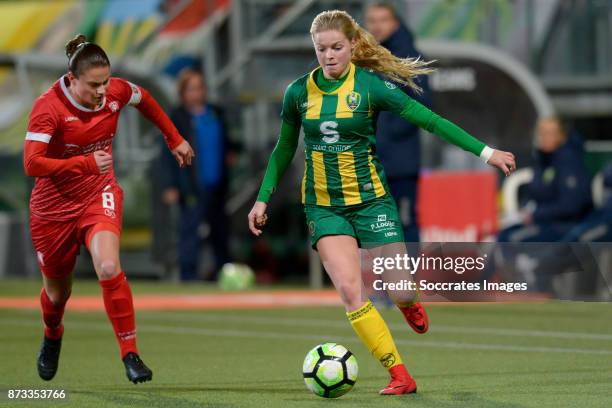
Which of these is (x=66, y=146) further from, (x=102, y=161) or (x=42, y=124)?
(x=102, y=161)

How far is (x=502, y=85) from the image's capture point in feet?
52.6

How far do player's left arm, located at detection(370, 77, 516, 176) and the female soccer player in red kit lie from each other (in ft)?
4.27

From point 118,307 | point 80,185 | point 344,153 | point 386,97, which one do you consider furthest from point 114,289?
point 386,97

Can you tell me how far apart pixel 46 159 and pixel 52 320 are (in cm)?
109

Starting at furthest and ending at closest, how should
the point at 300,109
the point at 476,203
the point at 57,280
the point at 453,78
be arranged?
1. the point at 453,78
2. the point at 476,203
3. the point at 57,280
4. the point at 300,109

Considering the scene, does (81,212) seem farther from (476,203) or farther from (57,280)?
(476,203)

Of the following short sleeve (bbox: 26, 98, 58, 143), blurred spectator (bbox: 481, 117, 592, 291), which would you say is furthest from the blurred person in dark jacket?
short sleeve (bbox: 26, 98, 58, 143)

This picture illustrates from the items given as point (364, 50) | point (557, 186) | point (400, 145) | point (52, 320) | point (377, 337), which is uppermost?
point (364, 50)

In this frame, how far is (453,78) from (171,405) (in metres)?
9.89

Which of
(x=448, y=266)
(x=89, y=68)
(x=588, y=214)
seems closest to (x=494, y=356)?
(x=448, y=266)

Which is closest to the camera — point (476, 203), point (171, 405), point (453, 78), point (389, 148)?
point (171, 405)

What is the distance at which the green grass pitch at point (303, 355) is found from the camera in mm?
7078

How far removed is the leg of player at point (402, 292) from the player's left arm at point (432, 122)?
0.65 meters

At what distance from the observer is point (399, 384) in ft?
23.0
